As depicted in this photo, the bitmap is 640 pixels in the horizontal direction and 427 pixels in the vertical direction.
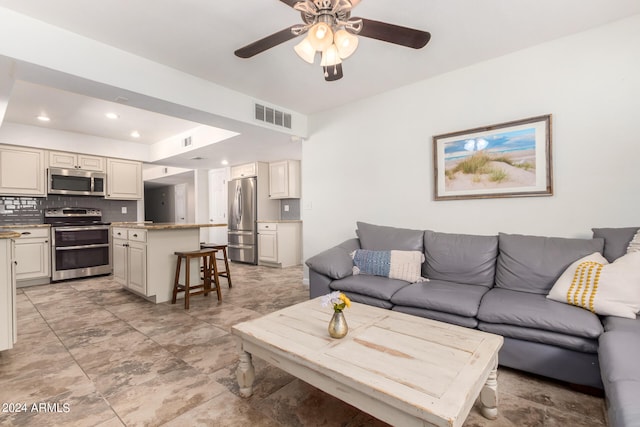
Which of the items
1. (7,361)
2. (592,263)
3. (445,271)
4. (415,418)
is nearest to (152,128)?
(7,361)

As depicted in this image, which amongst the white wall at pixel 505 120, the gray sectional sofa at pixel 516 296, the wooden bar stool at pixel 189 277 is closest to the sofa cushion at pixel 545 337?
the gray sectional sofa at pixel 516 296

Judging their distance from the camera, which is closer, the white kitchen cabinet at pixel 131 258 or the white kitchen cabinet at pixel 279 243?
the white kitchen cabinet at pixel 131 258

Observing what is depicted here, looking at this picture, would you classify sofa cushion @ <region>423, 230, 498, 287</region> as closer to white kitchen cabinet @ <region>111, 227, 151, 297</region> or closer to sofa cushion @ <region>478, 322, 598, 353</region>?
sofa cushion @ <region>478, 322, 598, 353</region>

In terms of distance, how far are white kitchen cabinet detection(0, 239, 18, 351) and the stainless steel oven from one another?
3.10 meters

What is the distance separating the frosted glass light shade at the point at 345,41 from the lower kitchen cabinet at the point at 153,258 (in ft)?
9.31

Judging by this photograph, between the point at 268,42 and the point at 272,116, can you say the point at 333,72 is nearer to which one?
the point at 268,42

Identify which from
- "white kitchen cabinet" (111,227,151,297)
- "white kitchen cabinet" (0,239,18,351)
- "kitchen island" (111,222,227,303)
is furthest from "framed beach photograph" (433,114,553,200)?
"white kitchen cabinet" (0,239,18,351)

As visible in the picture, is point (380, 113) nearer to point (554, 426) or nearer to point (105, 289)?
point (554, 426)

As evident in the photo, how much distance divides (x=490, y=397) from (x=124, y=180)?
6284mm

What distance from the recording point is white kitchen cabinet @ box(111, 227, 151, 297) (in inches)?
133

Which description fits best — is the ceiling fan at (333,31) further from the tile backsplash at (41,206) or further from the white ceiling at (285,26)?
the tile backsplash at (41,206)

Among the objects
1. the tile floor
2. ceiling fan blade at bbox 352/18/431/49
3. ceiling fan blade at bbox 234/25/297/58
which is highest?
ceiling fan blade at bbox 234/25/297/58

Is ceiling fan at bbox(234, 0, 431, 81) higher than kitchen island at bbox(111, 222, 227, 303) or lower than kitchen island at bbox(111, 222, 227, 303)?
higher

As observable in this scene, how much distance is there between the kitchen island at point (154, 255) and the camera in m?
3.33
